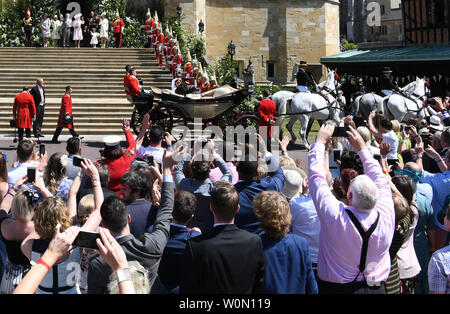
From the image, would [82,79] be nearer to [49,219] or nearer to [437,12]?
[437,12]

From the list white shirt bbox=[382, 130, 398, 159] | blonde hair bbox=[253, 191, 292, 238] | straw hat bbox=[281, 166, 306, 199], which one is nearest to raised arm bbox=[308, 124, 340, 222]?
blonde hair bbox=[253, 191, 292, 238]

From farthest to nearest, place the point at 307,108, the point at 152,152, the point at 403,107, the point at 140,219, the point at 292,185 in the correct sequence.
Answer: the point at 403,107 < the point at 307,108 < the point at 152,152 < the point at 292,185 < the point at 140,219

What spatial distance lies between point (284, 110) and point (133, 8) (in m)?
23.8

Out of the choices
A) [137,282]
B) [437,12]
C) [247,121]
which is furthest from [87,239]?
[437,12]

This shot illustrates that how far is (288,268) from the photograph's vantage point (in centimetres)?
430

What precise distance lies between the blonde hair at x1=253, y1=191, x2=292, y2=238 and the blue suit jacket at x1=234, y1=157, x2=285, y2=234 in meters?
0.76

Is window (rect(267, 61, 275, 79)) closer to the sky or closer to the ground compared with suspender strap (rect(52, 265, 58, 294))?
closer to the sky

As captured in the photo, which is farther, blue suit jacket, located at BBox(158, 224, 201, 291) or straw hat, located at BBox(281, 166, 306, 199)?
straw hat, located at BBox(281, 166, 306, 199)

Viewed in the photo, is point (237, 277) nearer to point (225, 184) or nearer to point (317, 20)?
point (225, 184)

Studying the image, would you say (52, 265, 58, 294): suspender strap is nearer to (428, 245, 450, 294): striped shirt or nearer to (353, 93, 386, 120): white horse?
(428, 245, 450, 294): striped shirt

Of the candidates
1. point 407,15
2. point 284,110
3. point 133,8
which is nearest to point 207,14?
point 133,8

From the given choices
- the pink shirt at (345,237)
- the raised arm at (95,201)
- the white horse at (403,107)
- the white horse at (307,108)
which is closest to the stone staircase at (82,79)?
the white horse at (307,108)

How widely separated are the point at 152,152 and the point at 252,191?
2.95m

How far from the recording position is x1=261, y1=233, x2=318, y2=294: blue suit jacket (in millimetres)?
4262
